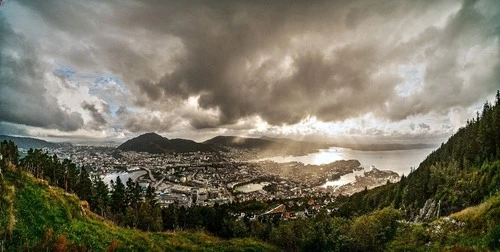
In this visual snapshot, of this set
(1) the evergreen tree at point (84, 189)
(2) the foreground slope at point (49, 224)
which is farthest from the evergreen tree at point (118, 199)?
(2) the foreground slope at point (49, 224)

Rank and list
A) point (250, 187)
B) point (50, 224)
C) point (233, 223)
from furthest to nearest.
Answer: point (250, 187) → point (233, 223) → point (50, 224)

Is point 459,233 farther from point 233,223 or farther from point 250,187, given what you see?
point 250,187

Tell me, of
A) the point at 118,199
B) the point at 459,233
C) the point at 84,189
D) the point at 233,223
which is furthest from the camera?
the point at 118,199

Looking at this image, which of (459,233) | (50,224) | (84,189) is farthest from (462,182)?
(84,189)

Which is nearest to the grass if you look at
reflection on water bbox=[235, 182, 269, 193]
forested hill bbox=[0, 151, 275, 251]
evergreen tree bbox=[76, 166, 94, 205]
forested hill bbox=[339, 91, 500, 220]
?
forested hill bbox=[339, 91, 500, 220]

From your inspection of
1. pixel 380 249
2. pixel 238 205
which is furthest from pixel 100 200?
pixel 238 205

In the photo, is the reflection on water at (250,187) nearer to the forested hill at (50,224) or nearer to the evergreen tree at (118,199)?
the evergreen tree at (118,199)

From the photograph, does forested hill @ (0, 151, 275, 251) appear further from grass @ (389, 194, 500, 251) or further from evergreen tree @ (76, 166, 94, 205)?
evergreen tree @ (76, 166, 94, 205)

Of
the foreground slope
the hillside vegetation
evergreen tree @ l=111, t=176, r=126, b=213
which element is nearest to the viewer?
the foreground slope

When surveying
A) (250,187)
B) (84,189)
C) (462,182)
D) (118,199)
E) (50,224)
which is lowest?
(250,187)
